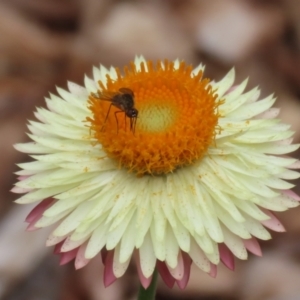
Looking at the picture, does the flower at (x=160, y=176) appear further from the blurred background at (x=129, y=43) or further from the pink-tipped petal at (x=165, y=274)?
the blurred background at (x=129, y=43)

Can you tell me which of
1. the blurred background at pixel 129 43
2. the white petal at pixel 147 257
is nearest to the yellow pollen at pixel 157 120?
the white petal at pixel 147 257

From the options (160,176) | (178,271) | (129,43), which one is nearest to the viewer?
(178,271)

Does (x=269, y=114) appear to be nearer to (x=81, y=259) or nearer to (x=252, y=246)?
(x=252, y=246)

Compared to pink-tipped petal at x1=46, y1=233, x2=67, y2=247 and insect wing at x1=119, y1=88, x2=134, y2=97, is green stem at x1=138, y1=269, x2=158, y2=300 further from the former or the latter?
insect wing at x1=119, y1=88, x2=134, y2=97

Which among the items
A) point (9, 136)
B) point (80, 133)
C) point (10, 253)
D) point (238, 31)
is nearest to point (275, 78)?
point (238, 31)

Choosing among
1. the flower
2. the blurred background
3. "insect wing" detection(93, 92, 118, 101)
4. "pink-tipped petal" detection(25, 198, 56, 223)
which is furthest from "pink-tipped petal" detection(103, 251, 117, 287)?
the blurred background

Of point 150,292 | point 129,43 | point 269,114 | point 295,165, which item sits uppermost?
point 129,43

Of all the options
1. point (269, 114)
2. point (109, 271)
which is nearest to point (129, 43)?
point (269, 114)
